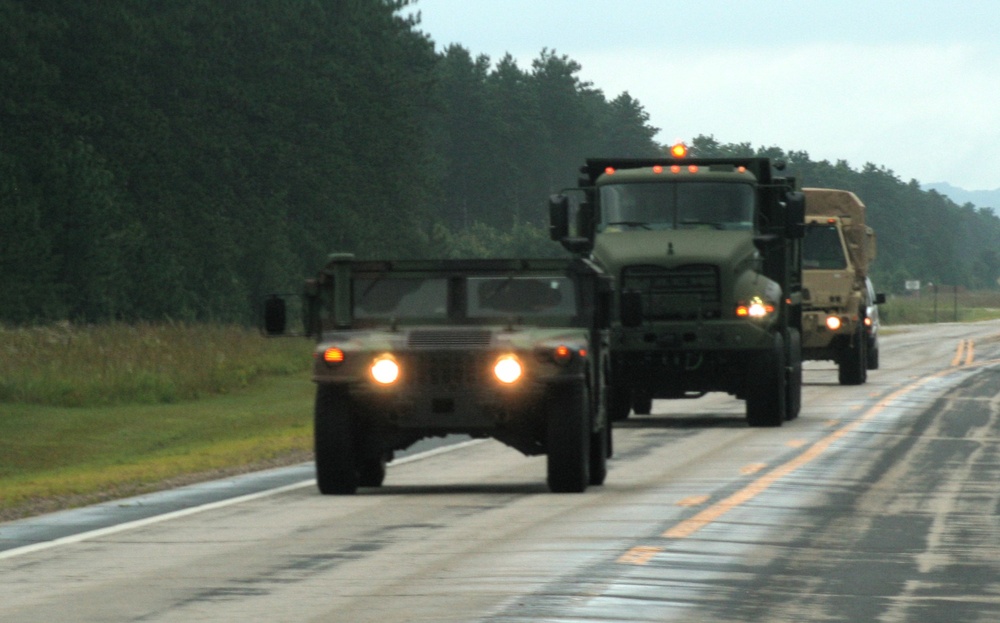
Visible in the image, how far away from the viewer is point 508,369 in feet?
54.4

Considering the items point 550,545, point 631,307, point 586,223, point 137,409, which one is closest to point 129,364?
point 137,409

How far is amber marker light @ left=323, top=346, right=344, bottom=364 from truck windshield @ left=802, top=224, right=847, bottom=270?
22.0 m

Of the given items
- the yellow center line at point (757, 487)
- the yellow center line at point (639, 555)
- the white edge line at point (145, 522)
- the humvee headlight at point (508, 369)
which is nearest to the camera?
the yellow center line at point (639, 555)

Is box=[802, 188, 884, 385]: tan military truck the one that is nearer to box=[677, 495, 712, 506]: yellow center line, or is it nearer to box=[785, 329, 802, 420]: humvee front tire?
box=[785, 329, 802, 420]: humvee front tire

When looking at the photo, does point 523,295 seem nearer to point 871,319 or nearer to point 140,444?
point 140,444

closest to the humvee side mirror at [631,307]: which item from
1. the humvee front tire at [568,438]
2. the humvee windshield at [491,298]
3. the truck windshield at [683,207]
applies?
the humvee windshield at [491,298]

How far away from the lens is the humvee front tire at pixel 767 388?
85.8 ft

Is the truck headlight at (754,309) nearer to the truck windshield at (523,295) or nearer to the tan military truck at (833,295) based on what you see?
the truck windshield at (523,295)

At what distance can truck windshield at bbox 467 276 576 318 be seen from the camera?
1755cm

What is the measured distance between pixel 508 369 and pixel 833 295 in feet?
72.7

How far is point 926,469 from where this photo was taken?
66.0 feet

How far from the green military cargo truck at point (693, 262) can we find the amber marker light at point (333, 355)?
873 centimetres

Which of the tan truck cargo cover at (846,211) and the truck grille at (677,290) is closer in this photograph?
the truck grille at (677,290)

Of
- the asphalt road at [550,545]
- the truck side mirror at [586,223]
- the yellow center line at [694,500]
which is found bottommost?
the asphalt road at [550,545]
